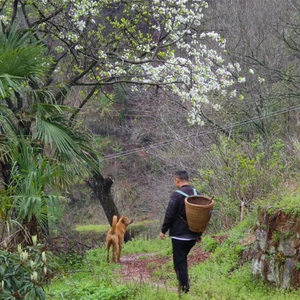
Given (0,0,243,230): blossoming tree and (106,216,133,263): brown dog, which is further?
(0,0,243,230): blossoming tree

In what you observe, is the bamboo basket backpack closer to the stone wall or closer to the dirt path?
the stone wall

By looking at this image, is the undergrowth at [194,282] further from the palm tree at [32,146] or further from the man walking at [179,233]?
the palm tree at [32,146]

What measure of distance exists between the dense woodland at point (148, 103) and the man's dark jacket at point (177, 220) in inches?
63.6

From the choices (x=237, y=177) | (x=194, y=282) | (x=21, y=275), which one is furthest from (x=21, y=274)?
(x=237, y=177)

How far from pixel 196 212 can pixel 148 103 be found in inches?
637

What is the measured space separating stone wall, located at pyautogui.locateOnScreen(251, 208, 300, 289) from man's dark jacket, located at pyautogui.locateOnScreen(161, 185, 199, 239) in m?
1.23

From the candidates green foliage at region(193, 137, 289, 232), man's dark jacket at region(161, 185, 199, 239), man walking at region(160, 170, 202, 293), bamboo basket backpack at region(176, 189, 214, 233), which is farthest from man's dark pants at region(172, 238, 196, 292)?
green foliage at region(193, 137, 289, 232)

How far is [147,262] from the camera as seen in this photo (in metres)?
11.4

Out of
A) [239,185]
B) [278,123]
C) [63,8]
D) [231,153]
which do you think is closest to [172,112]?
[278,123]

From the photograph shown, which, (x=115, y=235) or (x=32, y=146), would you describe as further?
(x=115, y=235)

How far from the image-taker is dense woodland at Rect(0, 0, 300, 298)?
27.6ft

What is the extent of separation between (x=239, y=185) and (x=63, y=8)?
6.05 metres

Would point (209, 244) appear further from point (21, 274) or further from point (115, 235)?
point (21, 274)

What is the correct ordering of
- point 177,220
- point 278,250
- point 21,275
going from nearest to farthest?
point 21,275 < point 177,220 < point 278,250
